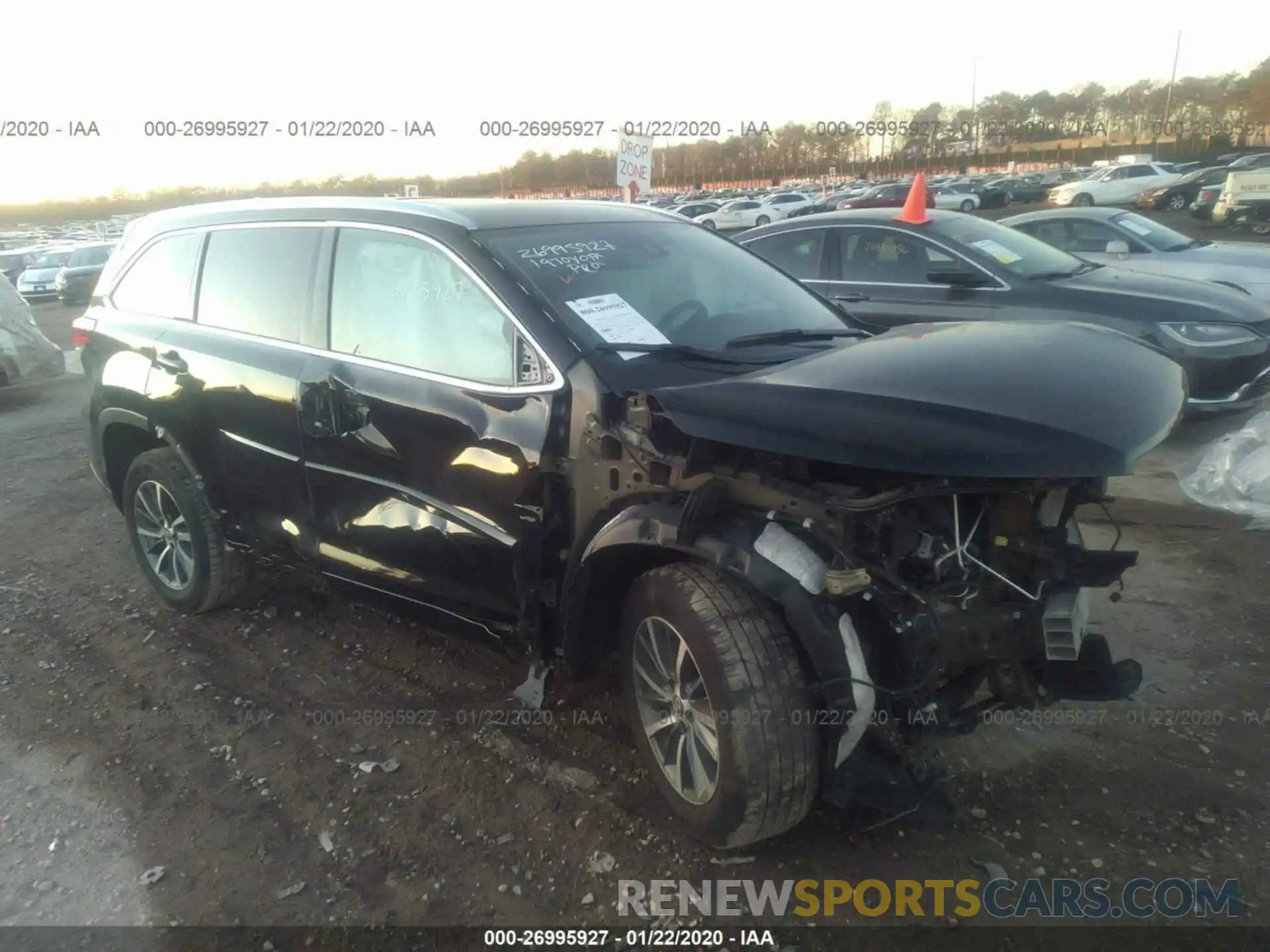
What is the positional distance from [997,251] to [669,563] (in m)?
5.25

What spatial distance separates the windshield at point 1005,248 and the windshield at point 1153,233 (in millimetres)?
2116

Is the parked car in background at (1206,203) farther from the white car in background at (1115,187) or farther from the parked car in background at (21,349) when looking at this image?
the parked car in background at (21,349)

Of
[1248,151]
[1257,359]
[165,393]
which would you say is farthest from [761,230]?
[1248,151]

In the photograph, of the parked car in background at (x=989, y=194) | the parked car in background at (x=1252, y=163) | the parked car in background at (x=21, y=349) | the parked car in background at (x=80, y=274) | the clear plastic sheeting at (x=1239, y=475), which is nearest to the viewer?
the clear plastic sheeting at (x=1239, y=475)

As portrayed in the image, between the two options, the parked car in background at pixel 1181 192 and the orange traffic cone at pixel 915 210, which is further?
the parked car in background at pixel 1181 192

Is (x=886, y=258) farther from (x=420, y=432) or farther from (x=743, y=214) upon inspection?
(x=743, y=214)

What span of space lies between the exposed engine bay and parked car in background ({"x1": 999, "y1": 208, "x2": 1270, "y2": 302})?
6628 millimetres

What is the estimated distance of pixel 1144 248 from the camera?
8.75 m

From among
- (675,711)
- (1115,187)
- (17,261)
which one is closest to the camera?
(675,711)

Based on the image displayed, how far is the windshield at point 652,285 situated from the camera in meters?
3.11

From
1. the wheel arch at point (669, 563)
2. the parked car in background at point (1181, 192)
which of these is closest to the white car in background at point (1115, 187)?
the parked car in background at point (1181, 192)

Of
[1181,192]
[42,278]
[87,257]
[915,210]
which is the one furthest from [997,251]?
[1181,192]

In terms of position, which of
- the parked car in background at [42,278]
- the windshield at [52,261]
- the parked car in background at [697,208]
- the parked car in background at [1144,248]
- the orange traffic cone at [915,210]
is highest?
the orange traffic cone at [915,210]

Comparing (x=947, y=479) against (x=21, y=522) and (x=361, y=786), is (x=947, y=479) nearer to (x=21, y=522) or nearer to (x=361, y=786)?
(x=361, y=786)
